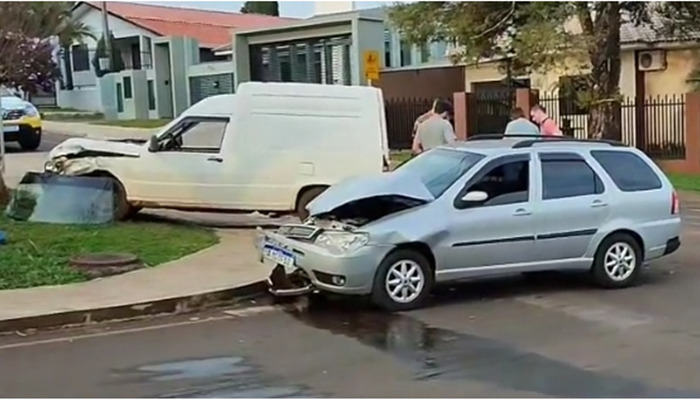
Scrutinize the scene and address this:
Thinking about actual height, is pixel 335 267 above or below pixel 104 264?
above

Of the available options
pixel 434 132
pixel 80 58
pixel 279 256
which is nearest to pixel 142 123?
pixel 80 58

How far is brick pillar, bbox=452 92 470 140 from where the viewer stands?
27.3 m

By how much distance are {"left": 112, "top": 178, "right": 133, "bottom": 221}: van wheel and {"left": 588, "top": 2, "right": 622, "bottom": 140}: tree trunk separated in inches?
481

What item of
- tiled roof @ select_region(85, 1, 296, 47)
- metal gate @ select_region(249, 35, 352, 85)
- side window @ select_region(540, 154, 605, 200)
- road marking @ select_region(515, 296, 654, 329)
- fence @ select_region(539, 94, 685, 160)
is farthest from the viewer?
tiled roof @ select_region(85, 1, 296, 47)

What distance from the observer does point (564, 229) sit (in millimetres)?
9758

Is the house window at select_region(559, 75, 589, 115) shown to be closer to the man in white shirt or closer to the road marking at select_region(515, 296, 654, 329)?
the man in white shirt

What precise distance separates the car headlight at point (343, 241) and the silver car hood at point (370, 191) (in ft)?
1.29

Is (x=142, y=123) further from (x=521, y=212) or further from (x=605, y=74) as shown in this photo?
(x=521, y=212)

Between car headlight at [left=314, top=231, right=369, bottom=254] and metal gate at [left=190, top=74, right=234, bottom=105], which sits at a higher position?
metal gate at [left=190, top=74, right=234, bottom=105]

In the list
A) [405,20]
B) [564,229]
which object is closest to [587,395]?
[564,229]

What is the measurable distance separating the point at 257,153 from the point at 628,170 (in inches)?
224

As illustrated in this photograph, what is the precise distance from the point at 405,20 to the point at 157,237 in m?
12.2

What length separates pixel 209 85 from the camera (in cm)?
4191

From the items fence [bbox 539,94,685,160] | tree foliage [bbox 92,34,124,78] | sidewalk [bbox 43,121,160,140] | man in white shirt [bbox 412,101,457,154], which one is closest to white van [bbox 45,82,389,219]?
man in white shirt [bbox 412,101,457,154]
